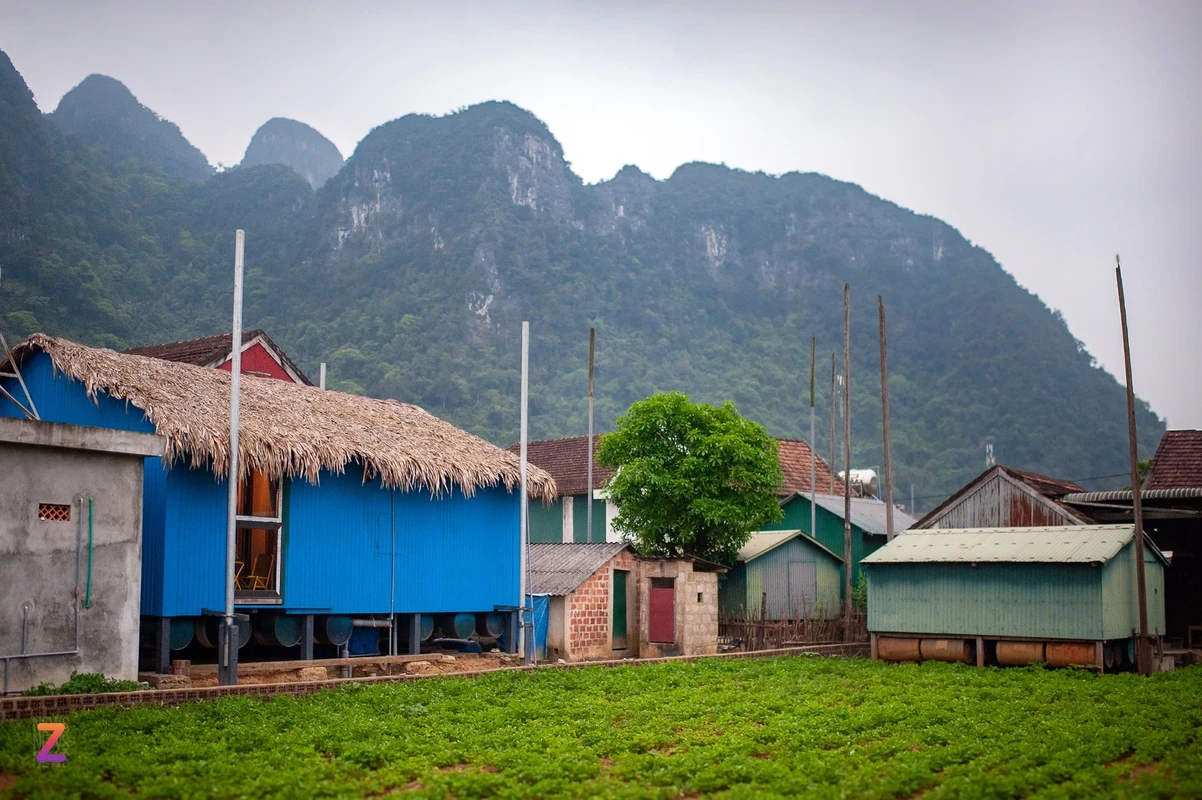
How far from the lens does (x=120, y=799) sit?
10312 millimetres

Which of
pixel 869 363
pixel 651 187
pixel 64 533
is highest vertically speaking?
pixel 651 187

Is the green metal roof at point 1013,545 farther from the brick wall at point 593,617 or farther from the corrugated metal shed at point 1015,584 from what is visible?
the brick wall at point 593,617

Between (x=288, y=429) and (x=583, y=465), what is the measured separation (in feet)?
80.7

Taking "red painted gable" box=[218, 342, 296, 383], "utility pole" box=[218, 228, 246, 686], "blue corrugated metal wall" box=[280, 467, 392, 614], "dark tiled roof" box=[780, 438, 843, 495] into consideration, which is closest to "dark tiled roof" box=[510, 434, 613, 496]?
"dark tiled roof" box=[780, 438, 843, 495]

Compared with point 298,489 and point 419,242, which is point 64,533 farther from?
point 419,242

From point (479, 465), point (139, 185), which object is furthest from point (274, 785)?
point (139, 185)

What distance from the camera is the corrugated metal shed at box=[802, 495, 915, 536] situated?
123ft

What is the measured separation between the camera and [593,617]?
26.1 meters

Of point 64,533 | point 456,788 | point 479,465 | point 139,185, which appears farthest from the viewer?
point 139,185

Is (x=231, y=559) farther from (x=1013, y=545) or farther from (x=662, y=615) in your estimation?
(x=1013, y=545)

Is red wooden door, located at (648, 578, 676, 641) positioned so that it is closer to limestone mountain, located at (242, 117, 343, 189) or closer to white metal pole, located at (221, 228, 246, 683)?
white metal pole, located at (221, 228, 246, 683)

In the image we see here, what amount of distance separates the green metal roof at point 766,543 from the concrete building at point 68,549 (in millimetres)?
18116

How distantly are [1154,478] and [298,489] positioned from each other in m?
20.3

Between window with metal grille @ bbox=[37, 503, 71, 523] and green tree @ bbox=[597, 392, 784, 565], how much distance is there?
16.8 metres
